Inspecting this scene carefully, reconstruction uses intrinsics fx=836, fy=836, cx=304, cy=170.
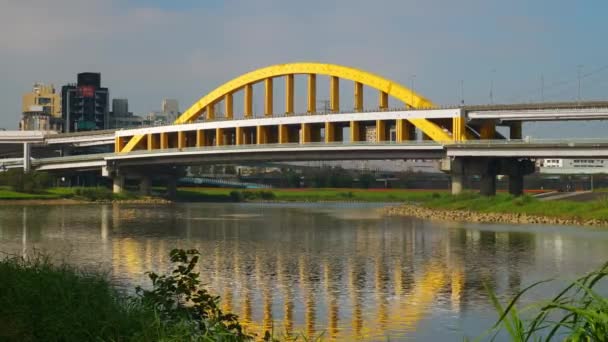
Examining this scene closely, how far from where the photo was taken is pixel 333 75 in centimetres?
8856

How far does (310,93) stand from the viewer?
90625 mm

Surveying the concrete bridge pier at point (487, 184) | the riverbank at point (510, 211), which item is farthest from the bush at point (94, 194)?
the concrete bridge pier at point (487, 184)

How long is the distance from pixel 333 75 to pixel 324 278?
214 ft

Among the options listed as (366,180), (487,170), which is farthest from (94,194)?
(366,180)

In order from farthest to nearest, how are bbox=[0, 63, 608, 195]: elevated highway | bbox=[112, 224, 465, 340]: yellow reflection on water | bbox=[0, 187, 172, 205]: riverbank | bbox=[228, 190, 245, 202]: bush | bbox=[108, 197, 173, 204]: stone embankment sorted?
bbox=[228, 190, 245, 202]: bush < bbox=[108, 197, 173, 204]: stone embankment < bbox=[0, 187, 172, 205]: riverbank < bbox=[0, 63, 608, 195]: elevated highway < bbox=[112, 224, 465, 340]: yellow reflection on water

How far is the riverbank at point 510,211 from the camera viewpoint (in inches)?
2124

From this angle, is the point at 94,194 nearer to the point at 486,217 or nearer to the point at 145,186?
the point at 145,186

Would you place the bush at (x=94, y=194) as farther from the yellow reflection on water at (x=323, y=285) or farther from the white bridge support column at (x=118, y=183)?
the yellow reflection on water at (x=323, y=285)

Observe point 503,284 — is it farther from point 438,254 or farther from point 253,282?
point 438,254

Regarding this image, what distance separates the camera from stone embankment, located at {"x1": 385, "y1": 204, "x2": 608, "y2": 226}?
53531 mm

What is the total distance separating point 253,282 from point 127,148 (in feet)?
302

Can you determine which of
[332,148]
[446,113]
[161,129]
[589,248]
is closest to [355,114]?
[332,148]

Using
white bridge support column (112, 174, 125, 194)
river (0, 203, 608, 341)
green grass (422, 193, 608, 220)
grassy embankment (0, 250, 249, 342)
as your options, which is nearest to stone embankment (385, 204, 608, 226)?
green grass (422, 193, 608, 220)

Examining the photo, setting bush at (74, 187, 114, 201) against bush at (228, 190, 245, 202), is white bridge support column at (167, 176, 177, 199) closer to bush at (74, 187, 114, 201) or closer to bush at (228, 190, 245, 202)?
bush at (228, 190, 245, 202)
